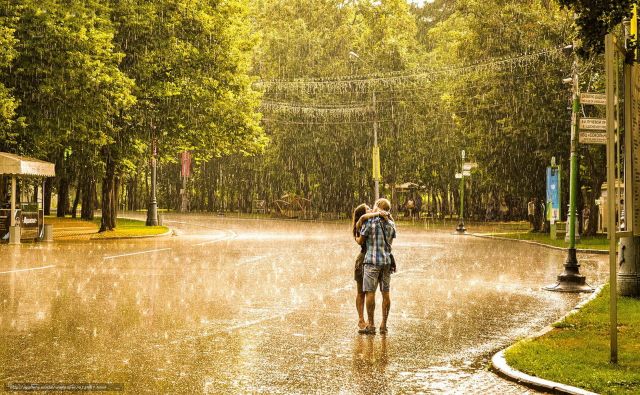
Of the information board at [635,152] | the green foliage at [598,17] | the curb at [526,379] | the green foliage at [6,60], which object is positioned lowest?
the curb at [526,379]

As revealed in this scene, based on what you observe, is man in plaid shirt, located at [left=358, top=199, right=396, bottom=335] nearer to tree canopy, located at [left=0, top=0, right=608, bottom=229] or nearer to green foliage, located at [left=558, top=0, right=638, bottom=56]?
green foliage, located at [left=558, top=0, right=638, bottom=56]

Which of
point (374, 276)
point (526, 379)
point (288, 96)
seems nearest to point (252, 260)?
point (374, 276)

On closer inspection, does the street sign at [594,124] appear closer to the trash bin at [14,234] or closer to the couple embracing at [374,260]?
the couple embracing at [374,260]

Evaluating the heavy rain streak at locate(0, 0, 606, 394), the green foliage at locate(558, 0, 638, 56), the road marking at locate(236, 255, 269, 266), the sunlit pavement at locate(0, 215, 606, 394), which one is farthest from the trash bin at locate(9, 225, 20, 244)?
the green foliage at locate(558, 0, 638, 56)

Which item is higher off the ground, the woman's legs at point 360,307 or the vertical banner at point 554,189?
the vertical banner at point 554,189

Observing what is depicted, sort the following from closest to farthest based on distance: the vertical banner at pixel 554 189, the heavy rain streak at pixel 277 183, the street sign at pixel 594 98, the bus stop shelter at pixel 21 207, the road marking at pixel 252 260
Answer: the heavy rain streak at pixel 277 183
the street sign at pixel 594 98
the road marking at pixel 252 260
the bus stop shelter at pixel 21 207
the vertical banner at pixel 554 189

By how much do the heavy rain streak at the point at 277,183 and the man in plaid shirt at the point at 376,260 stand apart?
7cm

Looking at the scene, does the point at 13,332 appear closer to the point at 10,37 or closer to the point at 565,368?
the point at 565,368

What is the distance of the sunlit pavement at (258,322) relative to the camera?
26.7ft

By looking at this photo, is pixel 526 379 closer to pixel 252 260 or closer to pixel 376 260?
pixel 376 260

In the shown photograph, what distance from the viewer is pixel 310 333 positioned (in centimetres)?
1091

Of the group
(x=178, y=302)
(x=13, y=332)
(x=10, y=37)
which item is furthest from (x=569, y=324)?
(x=10, y=37)

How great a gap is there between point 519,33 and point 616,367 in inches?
1403

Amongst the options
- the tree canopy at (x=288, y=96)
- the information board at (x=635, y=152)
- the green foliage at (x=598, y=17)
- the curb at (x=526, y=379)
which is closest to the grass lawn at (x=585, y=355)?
the curb at (x=526, y=379)
